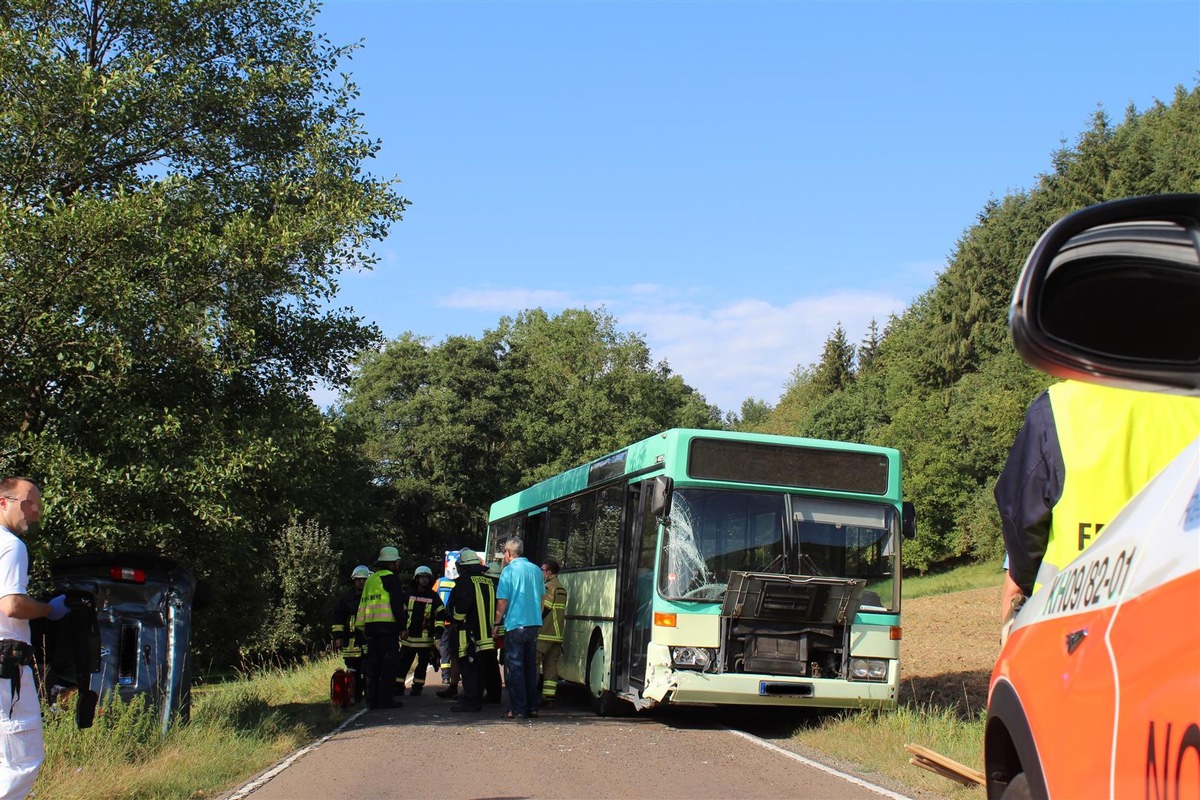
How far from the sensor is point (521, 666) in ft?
46.6

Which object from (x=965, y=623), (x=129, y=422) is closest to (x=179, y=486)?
(x=129, y=422)

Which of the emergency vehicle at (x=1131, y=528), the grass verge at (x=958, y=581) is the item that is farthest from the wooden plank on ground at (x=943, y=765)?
the grass verge at (x=958, y=581)

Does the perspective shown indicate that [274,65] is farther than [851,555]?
Yes

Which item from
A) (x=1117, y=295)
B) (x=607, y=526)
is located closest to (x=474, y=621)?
(x=607, y=526)

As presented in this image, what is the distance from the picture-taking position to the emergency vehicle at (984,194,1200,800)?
2057 millimetres

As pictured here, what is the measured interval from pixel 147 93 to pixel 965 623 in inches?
900

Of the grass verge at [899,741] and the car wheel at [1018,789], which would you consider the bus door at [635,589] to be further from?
the car wheel at [1018,789]

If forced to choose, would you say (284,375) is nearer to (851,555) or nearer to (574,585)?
(574,585)

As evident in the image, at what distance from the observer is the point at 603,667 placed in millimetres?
14664

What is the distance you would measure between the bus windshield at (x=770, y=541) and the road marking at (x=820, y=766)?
4.82 feet

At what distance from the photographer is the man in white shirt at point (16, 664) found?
5461 mm

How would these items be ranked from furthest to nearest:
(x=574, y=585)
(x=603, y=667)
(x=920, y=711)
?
(x=574, y=585), (x=603, y=667), (x=920, y=711)

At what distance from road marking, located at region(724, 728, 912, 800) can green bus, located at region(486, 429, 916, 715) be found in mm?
541

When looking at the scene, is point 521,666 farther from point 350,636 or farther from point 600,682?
point 350,636
